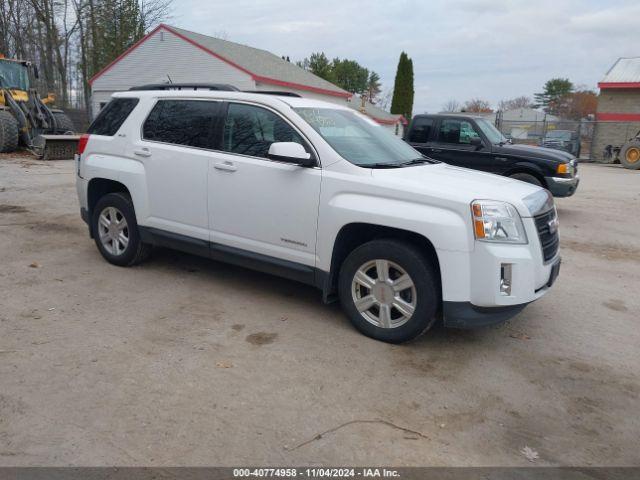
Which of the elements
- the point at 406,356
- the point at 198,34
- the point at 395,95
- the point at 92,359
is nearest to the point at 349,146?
the point at 406,356

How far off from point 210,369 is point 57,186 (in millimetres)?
9749

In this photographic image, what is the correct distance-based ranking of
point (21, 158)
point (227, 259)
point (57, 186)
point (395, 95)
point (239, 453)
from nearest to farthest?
point (239, 453)
point (227, 259)
point (57, 186)
point (21, 158)
point (395, 95)

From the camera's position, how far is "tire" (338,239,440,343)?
400 centimetres

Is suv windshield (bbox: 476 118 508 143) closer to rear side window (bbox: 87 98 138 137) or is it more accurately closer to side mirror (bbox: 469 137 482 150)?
side mirror (bbox: 469 137 482 150)

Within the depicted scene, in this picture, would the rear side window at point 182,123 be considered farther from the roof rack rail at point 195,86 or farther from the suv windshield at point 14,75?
the suv windshield at point 14,75

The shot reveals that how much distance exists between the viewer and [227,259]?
16.7 feet

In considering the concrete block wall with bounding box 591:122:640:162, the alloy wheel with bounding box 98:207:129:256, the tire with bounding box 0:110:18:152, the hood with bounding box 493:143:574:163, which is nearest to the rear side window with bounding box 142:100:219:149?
the alloy wheel with bounding box 98:207:129:256

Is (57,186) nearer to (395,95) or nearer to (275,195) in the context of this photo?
(275,195)

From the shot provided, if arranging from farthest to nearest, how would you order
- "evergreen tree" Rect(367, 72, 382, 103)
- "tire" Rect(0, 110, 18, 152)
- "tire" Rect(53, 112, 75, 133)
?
"evergreen tree" Rect(367, 72, 382, 103)
"tire" Rect(53, 112, 75, 133)
"tire" Rect(0, 110, 18, 152)

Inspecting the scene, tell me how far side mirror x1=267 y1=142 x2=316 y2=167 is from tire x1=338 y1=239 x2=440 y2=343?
85 cm

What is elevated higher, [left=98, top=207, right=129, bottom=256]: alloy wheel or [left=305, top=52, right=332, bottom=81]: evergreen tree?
[left=305, top=52, right=332, bottom=81]: evergreen tree

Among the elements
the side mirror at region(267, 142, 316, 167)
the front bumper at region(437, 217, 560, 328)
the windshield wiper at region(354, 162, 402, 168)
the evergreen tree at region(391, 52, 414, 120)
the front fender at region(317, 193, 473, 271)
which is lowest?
the front bumper at region(437, 217, 560, 328)

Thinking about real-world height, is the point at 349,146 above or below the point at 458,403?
above

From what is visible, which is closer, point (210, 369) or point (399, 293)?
point (210, 369)
